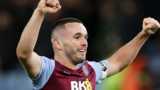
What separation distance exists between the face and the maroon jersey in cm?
12

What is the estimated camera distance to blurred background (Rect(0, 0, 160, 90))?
1120cm

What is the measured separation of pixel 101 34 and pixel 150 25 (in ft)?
14.8

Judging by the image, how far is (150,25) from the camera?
7.66 metres

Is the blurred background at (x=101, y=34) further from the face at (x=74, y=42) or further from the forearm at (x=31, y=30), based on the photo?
the forearm at (x=31, y=30)

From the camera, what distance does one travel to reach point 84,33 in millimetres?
→ 7488

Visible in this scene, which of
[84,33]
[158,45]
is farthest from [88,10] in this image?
[84,33]

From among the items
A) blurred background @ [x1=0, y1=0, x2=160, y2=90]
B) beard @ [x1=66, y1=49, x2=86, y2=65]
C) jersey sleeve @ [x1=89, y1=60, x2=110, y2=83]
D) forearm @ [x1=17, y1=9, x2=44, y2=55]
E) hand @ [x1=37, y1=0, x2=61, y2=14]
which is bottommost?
blurred background @ [x1=0, y1=0, x2=160, y2=90]

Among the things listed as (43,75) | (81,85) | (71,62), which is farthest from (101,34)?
(43,75)

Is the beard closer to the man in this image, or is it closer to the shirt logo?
the man

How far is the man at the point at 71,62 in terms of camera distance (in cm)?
722

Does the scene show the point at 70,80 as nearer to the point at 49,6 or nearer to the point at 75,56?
the point at 75,56

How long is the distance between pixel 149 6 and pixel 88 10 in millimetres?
952

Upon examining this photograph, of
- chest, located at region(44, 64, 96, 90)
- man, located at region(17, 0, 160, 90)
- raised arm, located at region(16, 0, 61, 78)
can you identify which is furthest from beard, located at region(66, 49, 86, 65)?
raised arm, located at region(16, 0, 61, 78)

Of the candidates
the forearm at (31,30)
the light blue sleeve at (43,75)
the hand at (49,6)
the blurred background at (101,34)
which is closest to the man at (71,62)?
the light blue sleeve at (43,75)
